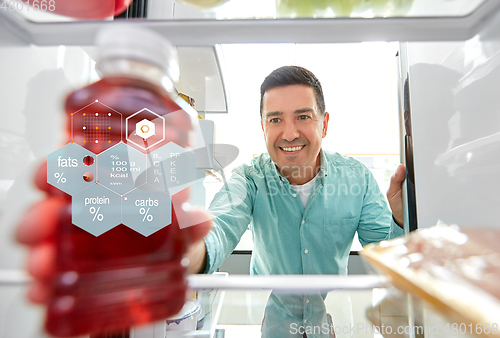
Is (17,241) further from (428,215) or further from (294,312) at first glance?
(428,215)

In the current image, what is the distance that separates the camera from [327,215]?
60 centimetres

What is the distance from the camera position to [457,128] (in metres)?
0.41

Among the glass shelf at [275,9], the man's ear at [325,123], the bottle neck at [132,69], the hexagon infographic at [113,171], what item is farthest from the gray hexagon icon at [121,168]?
the man's ear at [325,123]

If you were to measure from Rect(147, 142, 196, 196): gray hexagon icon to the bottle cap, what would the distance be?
0.43 ft

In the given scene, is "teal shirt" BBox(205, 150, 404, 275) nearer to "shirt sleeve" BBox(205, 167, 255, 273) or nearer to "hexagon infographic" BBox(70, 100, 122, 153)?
"shirt sleeve" BBox(205, 167, 255, 273)

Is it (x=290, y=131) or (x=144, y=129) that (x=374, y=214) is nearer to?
(x=290, y=131)

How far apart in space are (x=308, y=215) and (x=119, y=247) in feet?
1.35

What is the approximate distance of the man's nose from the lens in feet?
1.62

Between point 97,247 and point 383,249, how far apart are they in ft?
1.30

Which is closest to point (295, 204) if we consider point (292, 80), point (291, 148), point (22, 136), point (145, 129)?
point (291, 148)

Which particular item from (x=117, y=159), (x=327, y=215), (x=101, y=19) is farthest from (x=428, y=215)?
(x=101, y=19)

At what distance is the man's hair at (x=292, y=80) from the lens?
1.69 feet

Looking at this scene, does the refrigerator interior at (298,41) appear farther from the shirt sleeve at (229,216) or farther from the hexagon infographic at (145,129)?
the shirt sleeve at (229,216)

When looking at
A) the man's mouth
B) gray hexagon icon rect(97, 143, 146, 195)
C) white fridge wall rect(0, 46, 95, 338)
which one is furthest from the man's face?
white fridge wall rect(0, 46, 95, 338)
